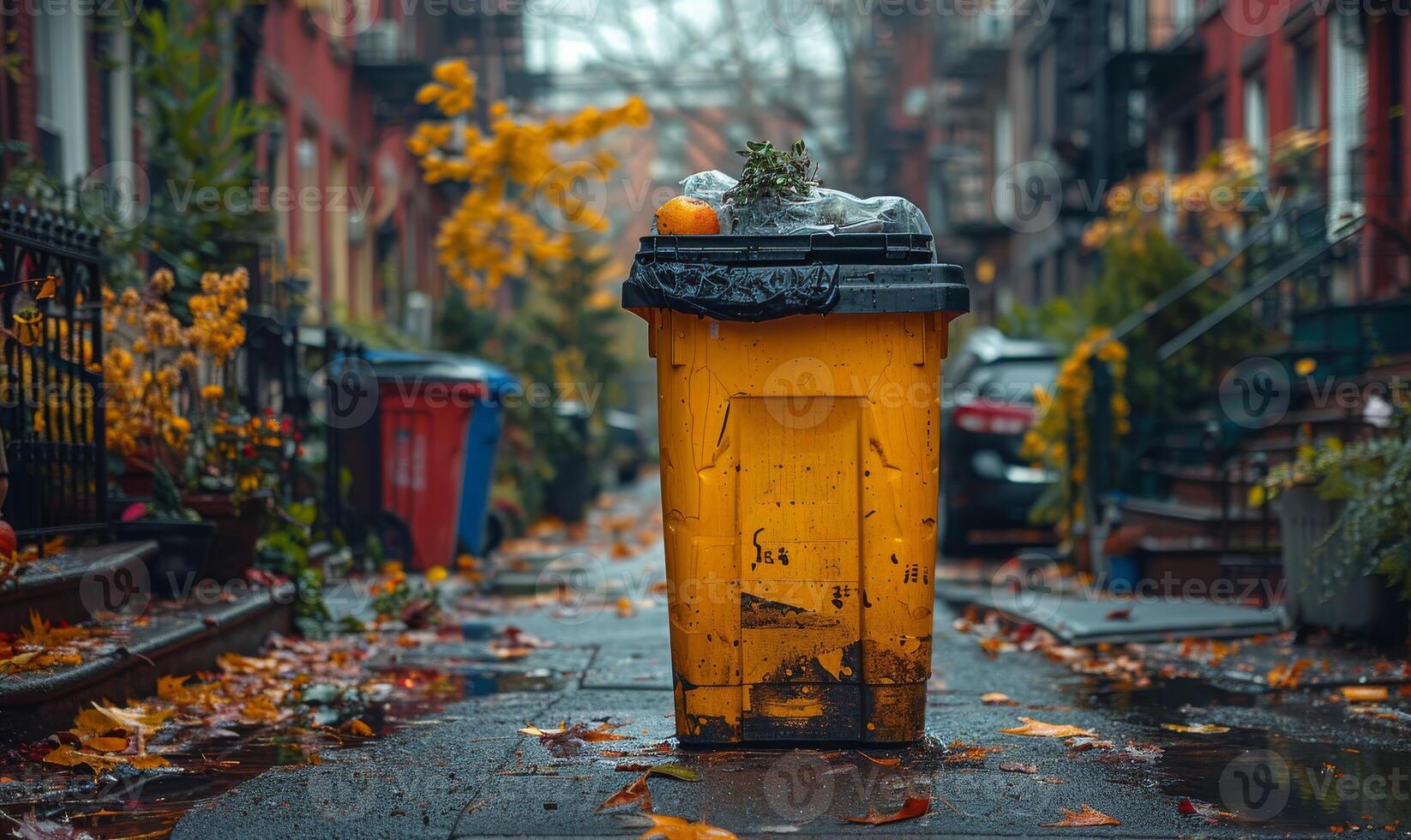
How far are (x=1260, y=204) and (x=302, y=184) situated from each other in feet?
34.2

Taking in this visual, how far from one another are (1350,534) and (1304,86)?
10929 mm

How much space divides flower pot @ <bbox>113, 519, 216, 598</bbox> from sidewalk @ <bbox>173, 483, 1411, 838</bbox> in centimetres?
164

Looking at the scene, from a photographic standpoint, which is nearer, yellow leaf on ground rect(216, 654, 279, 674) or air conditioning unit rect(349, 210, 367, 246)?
yellow leaf on ground rect(216, 654, 279, 674)

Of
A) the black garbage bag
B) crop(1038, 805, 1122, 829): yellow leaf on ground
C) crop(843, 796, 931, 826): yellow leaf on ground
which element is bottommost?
crop(1038, 805, 1122, 829): yellow leaf on ground

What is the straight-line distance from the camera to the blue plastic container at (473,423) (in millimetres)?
10547

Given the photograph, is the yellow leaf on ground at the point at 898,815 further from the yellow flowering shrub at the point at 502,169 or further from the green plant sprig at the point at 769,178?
the yellow flowering shrub at the point at 502,169

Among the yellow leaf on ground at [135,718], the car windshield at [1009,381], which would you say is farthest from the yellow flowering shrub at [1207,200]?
the yellow leaf on ground at [135,718]

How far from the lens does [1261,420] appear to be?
36.7 feet

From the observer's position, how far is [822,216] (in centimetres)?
501

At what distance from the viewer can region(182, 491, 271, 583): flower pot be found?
7.22 metres

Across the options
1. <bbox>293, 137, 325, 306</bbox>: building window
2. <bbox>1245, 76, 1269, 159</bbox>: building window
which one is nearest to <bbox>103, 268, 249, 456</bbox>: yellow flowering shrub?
<bbox>293, 137, 325, 306</bbox>: building window

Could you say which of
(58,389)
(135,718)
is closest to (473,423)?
(58,389)

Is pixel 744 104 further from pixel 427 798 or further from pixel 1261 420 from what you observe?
pixel 427 798

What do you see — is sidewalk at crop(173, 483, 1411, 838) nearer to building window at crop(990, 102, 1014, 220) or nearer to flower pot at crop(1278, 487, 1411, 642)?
flower pot at crop(1278, 487, 1411, 642)
